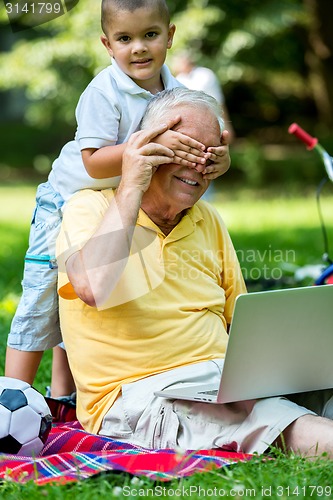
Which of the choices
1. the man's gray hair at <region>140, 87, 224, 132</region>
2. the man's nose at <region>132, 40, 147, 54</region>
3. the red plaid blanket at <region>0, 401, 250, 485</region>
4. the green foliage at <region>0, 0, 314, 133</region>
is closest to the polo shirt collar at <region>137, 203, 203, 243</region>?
the man's gray hair at <region>140, 87, 224, 132</region>

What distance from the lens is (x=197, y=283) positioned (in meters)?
3.14

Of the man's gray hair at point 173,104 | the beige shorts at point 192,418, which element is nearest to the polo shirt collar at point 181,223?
the man's gray hair at point 173,104

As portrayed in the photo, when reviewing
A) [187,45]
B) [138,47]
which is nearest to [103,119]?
[138,47]

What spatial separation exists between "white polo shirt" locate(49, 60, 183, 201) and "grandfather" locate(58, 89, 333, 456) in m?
0.20

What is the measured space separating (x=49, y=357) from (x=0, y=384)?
4.89ft

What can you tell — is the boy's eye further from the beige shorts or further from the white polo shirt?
the beige shorts

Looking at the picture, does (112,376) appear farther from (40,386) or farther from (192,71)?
(192,71)

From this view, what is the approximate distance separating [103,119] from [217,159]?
50 centimetres

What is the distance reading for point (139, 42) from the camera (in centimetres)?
336

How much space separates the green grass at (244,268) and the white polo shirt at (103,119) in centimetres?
112

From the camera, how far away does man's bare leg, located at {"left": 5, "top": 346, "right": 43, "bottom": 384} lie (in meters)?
3.56

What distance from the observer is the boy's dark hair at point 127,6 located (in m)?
3.35

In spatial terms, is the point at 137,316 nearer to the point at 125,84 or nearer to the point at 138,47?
the point at 125,84

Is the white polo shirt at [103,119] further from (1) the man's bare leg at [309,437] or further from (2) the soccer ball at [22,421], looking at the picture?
(1) the man's bare leg at [309,437]
